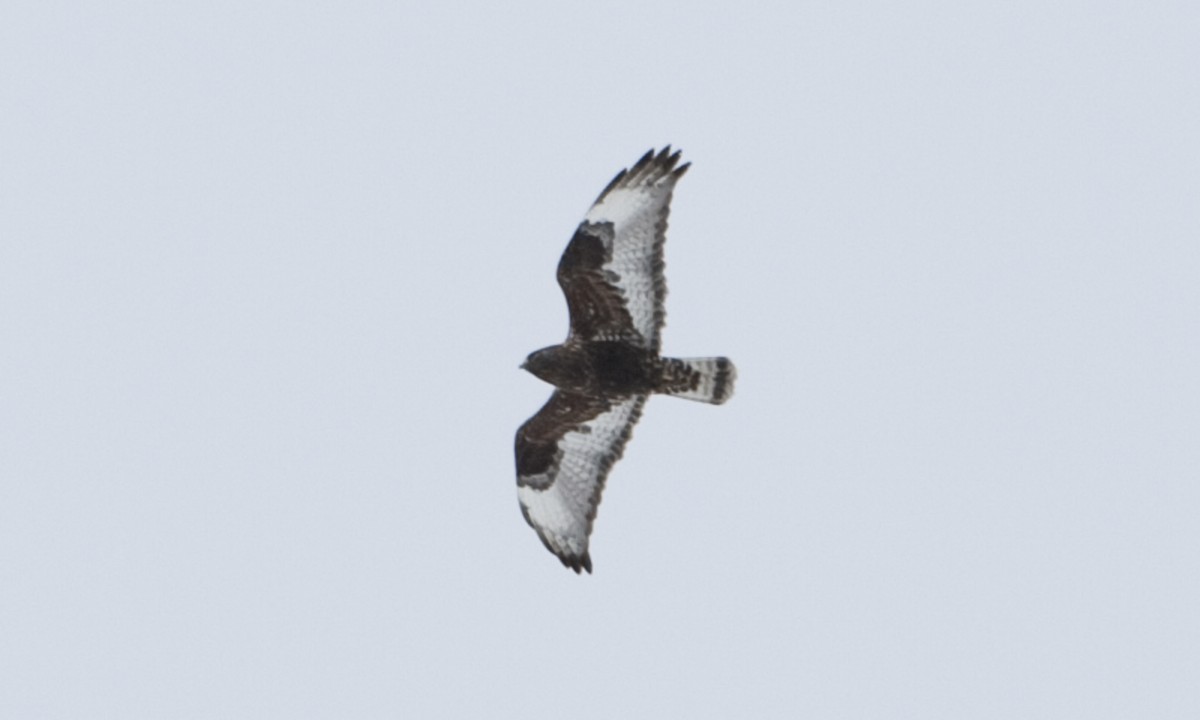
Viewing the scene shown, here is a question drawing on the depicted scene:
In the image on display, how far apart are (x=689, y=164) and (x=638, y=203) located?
0.46 meters

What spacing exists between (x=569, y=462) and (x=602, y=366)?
2.75 feet

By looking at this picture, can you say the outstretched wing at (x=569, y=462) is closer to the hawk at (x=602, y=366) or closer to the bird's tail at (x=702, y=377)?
the hawk at (x=602, y=366)

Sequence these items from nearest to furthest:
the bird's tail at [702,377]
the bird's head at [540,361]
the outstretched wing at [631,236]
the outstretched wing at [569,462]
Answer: the outstretched wing at [631,236] → the bird's tail at [702,377] → the bird's head at [540,361] → the outstretched wing at [569,462]

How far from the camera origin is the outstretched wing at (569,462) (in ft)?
51.1

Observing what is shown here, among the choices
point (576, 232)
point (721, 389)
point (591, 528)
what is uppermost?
point (576, 232)

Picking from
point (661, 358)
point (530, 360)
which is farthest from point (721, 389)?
point (530, 360)

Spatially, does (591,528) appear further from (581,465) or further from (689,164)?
(689,164)

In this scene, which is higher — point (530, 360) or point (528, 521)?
point (530, 360)

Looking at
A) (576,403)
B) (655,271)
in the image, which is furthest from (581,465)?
(655,271)

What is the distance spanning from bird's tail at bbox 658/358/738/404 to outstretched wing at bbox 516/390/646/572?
0.37 metres

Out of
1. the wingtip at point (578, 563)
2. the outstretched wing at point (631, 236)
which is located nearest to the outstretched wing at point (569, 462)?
the wingtip at point (578, 563)

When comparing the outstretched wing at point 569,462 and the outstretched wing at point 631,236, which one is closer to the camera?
the outstretched wing at point 631,236

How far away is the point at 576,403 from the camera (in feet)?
51.5

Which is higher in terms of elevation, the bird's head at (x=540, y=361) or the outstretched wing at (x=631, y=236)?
the outstretched wing at (x=631, y=236)
